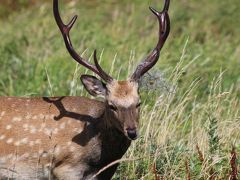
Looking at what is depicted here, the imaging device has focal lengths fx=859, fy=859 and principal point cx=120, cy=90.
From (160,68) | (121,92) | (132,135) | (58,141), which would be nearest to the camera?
(132,135)

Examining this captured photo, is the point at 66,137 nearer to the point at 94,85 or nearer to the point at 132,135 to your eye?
the point at 94,85

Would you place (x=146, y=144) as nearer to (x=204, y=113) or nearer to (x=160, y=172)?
(x=160, y=172)

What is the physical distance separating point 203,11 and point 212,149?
862cm

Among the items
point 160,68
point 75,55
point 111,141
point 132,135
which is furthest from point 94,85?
point 160,68

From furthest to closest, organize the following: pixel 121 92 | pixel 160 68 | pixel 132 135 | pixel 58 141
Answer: pixel 160 68, pixel 58 141, pixel 121 92, pixel 132 135

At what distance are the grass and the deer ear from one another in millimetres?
735

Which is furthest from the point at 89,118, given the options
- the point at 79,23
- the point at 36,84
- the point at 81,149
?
the point at 79,23

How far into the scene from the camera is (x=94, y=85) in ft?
25.4

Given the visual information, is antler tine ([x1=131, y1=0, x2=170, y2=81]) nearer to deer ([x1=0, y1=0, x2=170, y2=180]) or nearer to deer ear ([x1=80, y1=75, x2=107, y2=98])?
deer ([x1=0, y1=0, x2=170, y2=180])

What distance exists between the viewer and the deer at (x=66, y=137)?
297 inches

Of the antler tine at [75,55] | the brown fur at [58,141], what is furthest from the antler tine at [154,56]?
the antler tine at [75,55]

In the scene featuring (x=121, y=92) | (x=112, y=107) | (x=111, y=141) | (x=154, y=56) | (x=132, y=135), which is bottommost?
→ (x=111, y=141)

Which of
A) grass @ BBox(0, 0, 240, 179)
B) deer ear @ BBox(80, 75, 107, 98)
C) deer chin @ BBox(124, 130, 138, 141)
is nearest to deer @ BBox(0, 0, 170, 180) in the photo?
deer ear @ BBox(80, 75, 107, 98)

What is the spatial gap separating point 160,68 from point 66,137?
10.0 feet
